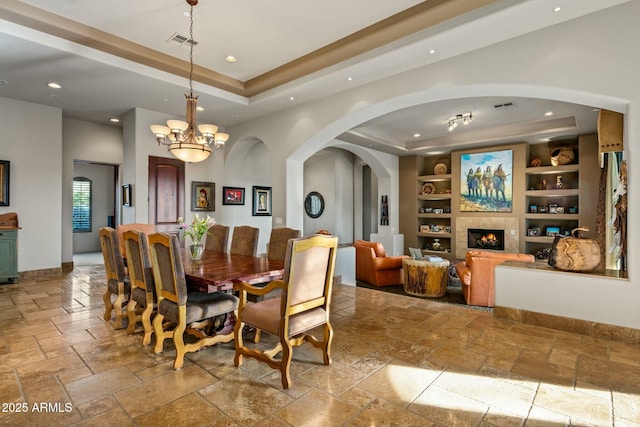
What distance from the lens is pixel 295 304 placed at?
236 centimetres

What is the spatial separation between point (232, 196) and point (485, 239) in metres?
6.47

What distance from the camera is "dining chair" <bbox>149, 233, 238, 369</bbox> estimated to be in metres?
2.54

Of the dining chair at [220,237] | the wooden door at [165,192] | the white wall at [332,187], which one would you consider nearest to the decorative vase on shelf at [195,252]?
the dining chair at [220,237]

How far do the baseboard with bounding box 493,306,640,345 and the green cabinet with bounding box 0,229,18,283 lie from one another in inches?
284

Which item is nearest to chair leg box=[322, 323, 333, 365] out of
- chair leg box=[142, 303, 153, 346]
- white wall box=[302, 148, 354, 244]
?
chair leg box=[142, 303, 153, 346]

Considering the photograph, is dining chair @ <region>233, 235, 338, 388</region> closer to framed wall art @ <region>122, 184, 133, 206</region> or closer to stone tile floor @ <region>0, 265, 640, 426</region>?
stone tile floor @ <region>0, 265, 640, 426</region>

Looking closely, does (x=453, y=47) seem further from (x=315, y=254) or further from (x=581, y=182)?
(x=581, y=182)

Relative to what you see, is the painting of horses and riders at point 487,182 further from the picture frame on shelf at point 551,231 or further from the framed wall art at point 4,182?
the framed wall art at point 4,182

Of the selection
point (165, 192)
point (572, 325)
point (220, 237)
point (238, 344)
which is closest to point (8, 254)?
A: point (165, 192)

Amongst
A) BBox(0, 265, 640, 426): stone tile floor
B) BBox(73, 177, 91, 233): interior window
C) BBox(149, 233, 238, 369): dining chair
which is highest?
BBox(73, 177, 91, 233): interior window

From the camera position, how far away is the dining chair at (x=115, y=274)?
10.9 feet

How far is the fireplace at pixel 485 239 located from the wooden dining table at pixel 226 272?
6834 millimetres

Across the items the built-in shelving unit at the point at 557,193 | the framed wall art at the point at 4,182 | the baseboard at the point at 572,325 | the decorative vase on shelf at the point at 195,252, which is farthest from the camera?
the built-in shelving unit at the point at 557,193

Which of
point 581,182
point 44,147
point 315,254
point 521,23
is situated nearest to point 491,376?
point 315,254
